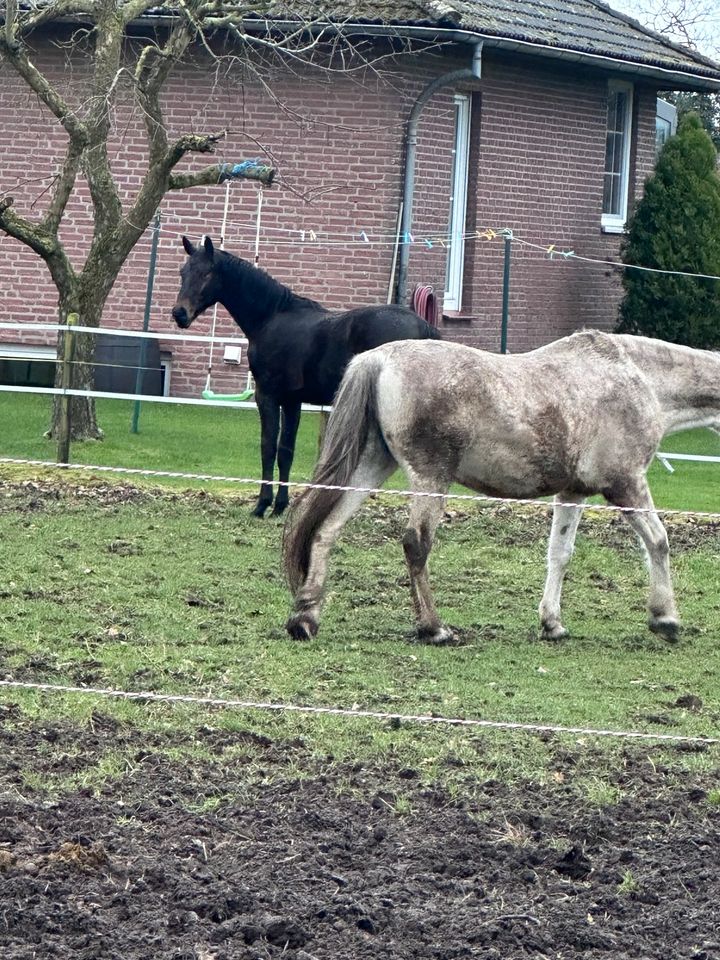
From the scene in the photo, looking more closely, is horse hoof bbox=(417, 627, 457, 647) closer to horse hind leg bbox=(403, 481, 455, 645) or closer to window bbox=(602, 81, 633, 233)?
horse hind leg bbox=(403, 481, 455, 645)

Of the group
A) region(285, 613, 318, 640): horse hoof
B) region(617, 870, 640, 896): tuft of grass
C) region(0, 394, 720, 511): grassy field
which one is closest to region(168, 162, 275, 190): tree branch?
region(0, 394, 720, 511): grassy field

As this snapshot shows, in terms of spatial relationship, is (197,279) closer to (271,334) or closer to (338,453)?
(271,334)

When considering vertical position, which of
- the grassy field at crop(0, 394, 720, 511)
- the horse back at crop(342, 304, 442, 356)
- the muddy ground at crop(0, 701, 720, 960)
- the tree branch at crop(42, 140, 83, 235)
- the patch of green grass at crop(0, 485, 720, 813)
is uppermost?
the tree branch at crop(42, 140, 83, 235)

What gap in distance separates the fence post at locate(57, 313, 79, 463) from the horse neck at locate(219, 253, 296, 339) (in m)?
2.02

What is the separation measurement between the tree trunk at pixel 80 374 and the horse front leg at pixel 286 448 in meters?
2.58

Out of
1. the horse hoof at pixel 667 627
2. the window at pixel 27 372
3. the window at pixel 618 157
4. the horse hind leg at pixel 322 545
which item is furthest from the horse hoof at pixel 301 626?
the window at pixel 618 157

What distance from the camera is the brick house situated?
1714 cm

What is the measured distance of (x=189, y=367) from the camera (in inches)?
695

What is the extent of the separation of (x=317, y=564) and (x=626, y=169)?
1419cm

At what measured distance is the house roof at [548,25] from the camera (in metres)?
15.3

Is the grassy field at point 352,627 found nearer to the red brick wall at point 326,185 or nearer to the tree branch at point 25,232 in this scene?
the tree branch at point 25,232

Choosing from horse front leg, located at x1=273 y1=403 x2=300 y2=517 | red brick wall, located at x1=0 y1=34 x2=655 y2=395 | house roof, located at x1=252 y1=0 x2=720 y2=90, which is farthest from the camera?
red brick wall, located at x1=0 y1=34 x2=655 y2=395

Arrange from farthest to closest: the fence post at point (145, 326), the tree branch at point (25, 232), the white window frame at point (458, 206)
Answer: the white window frame at point (458, 206) → the fence post at point (145, 326) → the tree branch at point (25, 232)

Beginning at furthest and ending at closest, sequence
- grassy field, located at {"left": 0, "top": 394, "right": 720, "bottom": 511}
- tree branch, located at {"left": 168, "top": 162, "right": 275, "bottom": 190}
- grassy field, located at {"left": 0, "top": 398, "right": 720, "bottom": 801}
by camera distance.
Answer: grassy field, located at {"left": 0, "top": 394, "right": 720, "bottom": 511}, tree branch, located at {"left": 168, "top": 162, "right": 275, "bottom": 190}, grassy field, located at {"left": 0, "top": 398, "right": 720, "bottom": 801}
